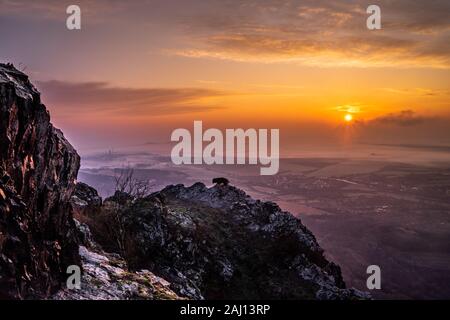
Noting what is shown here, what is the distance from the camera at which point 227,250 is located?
5038 centimetres

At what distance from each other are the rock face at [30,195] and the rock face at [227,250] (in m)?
14.7

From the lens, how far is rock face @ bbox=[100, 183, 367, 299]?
40938 mm

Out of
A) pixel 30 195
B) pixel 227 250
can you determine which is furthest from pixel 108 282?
pixel 227 250

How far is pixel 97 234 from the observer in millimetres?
36469

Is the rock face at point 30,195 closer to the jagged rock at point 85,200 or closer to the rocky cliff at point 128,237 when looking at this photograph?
the rocky cliff at point 128,237

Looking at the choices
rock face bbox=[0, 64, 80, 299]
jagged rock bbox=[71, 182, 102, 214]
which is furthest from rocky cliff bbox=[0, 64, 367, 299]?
jagged rock bbox=[71, 182, 102, 214]

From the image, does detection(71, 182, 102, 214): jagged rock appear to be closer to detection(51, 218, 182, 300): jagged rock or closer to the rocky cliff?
the rocky cliff

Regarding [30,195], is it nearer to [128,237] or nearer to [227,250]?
[128,237]

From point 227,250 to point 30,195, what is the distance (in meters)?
34.1

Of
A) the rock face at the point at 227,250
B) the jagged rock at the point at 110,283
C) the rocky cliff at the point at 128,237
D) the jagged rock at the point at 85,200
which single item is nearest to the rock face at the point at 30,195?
the rocky cliff at the point at 128,237

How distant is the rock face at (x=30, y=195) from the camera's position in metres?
17.3
